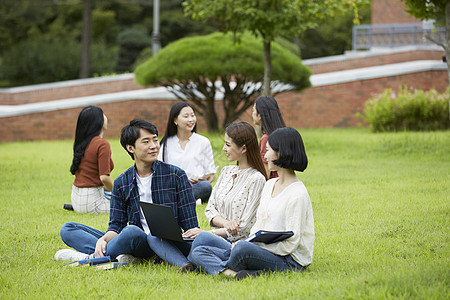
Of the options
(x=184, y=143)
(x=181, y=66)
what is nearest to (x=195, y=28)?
(x=181, y=66)

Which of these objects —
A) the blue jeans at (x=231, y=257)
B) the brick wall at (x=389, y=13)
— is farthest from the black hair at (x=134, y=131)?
the brick wall at (x=389, y=13)

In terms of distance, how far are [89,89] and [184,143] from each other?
16650 mm

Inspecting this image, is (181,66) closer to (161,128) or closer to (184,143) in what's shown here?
(161,128)

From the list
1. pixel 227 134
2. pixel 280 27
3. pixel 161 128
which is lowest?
pixel 161 128

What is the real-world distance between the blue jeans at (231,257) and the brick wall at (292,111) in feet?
44.0

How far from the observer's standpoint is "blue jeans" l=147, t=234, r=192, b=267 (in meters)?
4.85

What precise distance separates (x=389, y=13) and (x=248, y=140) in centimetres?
2339

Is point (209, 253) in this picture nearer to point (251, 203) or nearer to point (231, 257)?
point (231, 257)

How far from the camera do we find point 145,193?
195 inches

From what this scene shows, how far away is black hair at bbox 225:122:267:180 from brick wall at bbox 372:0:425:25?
2272cm

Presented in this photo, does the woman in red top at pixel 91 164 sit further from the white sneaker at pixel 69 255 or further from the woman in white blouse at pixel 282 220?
the woman in white blouse at pixel 282 220

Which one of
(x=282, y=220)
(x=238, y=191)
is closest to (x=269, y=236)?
(x=282, y=220)


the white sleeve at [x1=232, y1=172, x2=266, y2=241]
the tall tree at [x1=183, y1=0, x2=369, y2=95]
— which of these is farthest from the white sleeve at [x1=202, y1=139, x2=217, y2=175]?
the tall tree at [x1=183, y1=0, x2=369, y2=95]

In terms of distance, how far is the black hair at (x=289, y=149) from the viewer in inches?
170
